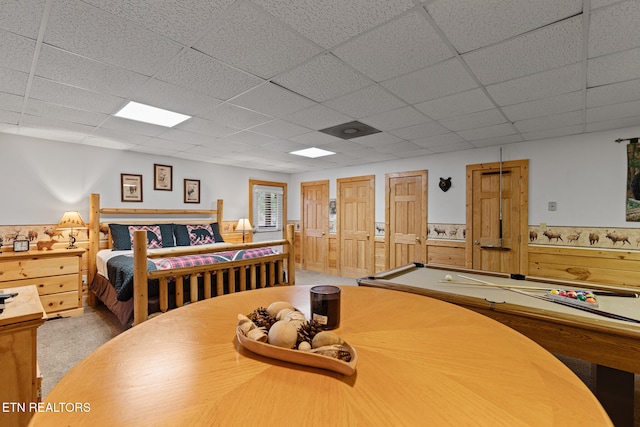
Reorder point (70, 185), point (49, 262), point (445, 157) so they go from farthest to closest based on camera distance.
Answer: point (445, 157) → point (70, 185) → point (49, 262)

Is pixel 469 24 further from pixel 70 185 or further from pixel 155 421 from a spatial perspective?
pixel 70 185

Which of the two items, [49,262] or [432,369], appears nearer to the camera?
[432,369]

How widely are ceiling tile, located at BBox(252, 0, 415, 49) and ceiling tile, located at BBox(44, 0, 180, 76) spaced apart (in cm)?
76

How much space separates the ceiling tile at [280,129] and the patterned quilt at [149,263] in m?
1.47

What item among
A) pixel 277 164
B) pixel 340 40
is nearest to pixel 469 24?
pixel 340 40

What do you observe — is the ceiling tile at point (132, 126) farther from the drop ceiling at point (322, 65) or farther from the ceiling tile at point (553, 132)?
the ceiling tile at point (553, 132)

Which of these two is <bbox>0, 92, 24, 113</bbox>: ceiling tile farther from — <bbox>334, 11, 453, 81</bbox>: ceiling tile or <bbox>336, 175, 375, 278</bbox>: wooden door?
<bbox>336, 175, 375, 278</bbox>: wooden door

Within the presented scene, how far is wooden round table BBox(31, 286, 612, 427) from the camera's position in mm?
564

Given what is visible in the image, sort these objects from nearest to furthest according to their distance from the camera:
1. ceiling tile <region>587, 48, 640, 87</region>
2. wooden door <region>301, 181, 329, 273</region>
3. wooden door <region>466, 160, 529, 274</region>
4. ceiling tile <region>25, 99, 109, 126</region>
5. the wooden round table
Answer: the wooden round table
ceiling tile <region>587, 48, 640, 87</region>
ceiling tile <region>25, 99, 109, 126</region>
wooden door <region>466, 160, 529, 274</region>
wooden door <region>301, 181, 329, 273</region>

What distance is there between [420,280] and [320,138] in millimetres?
2253

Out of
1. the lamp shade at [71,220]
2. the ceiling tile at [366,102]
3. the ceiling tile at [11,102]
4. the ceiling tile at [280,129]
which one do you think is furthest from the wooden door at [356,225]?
the ceiling tile at [11,102]

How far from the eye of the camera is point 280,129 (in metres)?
3.52

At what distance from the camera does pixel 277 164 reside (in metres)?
5.88

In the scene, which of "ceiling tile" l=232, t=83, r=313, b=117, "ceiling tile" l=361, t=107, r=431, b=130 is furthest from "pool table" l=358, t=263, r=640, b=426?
"ceiling tile" l=232, t=83, r=313, b=117
